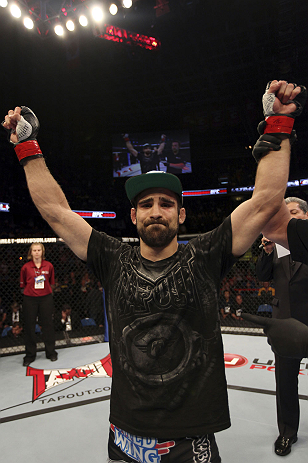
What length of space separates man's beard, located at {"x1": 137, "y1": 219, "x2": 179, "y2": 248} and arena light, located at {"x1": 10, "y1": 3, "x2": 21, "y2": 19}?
6.30 meters

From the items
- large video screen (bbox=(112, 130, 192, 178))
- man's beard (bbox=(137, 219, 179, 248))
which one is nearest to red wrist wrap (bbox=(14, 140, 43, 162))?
man's beard (bbox=(137, 219, 179, 248))

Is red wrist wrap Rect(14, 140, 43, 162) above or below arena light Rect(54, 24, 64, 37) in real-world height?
below

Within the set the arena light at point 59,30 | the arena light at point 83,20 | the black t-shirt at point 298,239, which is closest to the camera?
the black t-shirt at point 298,239

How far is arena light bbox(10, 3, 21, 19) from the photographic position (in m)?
5.49

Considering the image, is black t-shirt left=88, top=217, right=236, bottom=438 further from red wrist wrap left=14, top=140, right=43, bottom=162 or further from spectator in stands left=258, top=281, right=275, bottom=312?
spectator in stands left=258, top=281, right=275, bottom=312

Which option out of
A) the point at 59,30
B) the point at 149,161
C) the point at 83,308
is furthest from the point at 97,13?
the point at 149,161

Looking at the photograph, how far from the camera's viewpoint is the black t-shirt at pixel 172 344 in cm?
117

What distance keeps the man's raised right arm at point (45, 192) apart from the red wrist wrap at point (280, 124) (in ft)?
2.84

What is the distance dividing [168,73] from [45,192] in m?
15.7

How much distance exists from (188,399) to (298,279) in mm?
1547

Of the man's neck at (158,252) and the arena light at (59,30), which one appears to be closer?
the man's neck at (158,252)

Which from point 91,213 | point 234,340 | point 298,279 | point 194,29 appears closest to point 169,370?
point 298,279

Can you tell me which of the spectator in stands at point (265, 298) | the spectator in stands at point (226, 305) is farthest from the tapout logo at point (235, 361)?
the spectator in stands at point (265, 298)

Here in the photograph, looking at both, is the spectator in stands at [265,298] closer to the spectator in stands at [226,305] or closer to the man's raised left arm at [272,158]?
the spectator in stands at [226,305]
